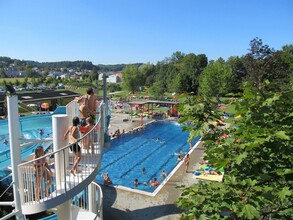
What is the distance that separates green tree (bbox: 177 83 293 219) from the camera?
3.04 meters

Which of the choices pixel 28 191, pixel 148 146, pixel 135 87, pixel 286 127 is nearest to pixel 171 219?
pixel 28 191

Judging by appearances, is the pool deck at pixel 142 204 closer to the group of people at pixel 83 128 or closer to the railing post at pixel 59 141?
the group of people at pixel 83 128

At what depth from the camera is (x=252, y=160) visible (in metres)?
3.54

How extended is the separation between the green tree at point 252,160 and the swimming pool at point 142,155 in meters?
13.4

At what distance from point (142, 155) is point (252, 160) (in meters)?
20.3

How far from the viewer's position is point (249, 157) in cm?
356

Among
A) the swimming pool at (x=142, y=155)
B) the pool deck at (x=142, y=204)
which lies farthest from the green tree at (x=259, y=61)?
the pool deck at (x=142, y=204)

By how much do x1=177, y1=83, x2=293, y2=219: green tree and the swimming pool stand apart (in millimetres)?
13397

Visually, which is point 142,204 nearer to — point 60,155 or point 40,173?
point 60,155

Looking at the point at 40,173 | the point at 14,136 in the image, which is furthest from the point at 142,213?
the point at 14,136

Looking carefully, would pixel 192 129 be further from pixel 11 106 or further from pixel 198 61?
pixel 198 61

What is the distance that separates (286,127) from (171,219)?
30.2 feet

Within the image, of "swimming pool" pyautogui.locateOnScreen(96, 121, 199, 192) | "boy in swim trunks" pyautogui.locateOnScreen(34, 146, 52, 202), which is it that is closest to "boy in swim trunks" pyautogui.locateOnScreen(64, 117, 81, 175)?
"boy in swim trunks" pyautogui.locateOnScreen(34, 146, 52, 202)

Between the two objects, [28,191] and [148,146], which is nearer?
[28,191]
